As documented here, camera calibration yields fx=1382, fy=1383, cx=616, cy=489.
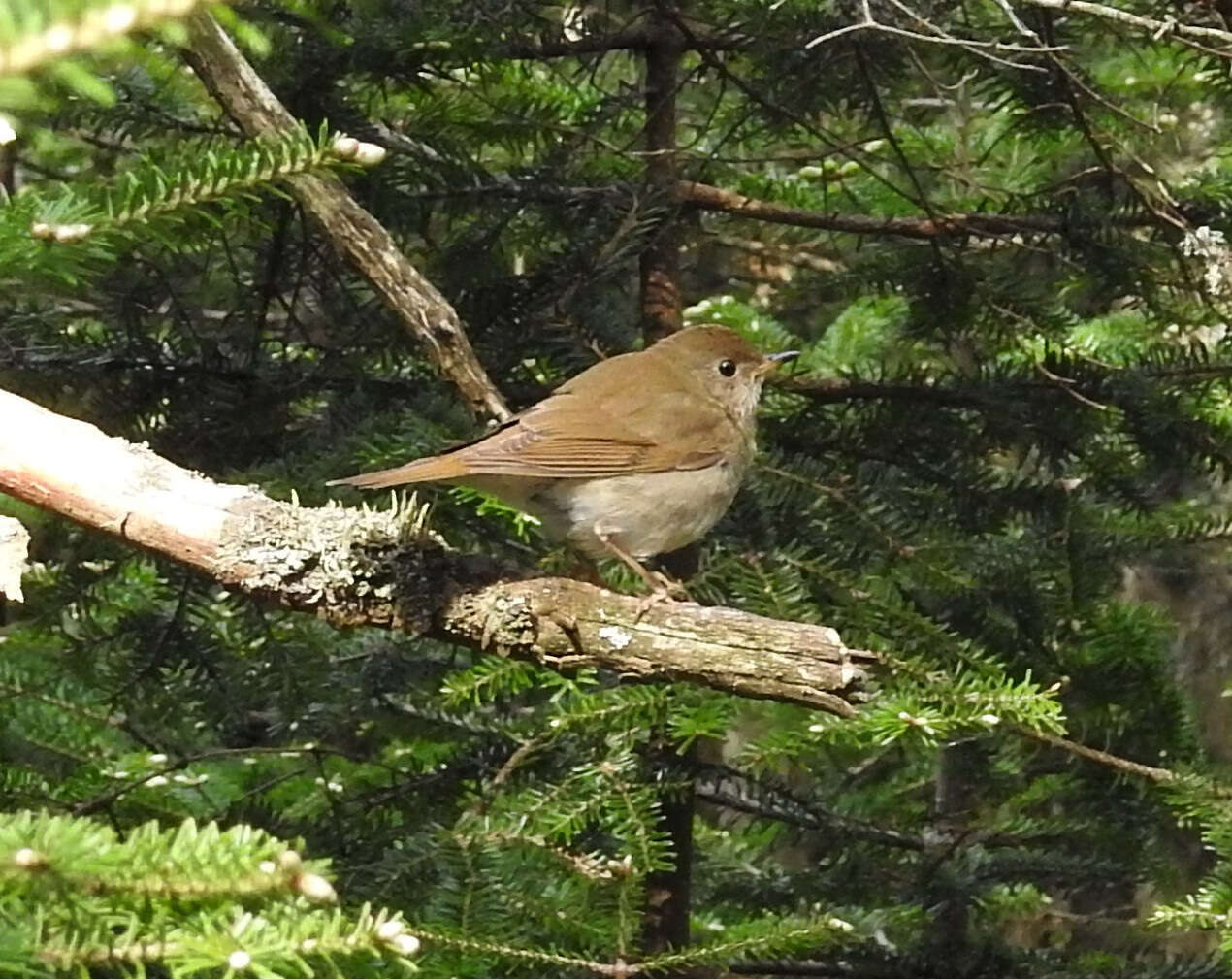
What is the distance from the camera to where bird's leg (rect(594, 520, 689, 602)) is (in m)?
2.96

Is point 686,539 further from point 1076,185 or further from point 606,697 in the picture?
point 1076,185

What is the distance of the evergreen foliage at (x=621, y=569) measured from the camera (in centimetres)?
272

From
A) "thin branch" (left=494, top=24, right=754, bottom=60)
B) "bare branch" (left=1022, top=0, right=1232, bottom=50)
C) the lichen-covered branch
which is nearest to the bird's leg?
the lichen-covered branch

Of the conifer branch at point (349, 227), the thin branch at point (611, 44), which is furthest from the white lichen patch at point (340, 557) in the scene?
the thin branch at point (611, 44)

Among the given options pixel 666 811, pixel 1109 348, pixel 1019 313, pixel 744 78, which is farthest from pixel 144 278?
pixel 1109 348

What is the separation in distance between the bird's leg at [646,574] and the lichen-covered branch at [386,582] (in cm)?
57

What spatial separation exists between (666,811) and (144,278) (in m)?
1.88

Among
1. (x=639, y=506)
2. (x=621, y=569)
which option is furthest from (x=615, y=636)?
(x=621, y=569)

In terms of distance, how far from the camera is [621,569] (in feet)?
11.6

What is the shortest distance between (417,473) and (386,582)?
59 centimetres

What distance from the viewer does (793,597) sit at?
281 centimetres

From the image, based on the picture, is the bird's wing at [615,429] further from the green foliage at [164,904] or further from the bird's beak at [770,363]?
the green foliage at [164,904]

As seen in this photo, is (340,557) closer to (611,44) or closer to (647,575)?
(647,575)

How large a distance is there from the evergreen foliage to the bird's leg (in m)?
0.11
